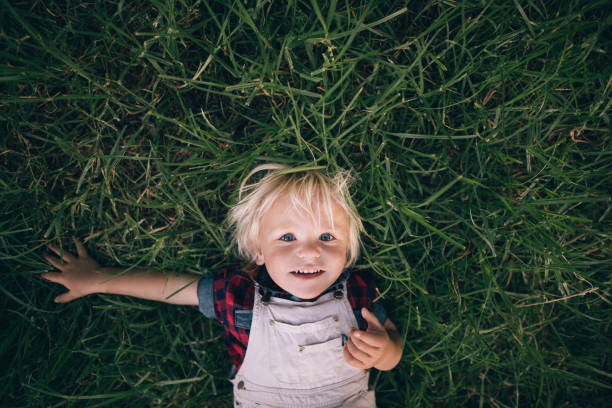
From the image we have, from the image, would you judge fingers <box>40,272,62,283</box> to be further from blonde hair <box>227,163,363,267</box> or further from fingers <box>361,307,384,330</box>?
fingers <box>361,307,384,330</box>

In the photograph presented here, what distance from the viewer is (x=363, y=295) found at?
5.37ft

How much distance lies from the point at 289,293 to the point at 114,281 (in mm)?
875

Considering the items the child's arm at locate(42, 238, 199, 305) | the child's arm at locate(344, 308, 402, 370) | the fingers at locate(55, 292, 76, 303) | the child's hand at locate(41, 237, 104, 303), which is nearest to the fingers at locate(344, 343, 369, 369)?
the child's arm at locate(344, 308, 402, 370)

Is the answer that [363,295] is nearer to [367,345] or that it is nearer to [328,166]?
[367,345]

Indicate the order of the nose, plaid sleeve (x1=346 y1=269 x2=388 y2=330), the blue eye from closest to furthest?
1. the nose
2. the blue eye
3. plaid sleeve (x1=346 y1=269 x2=388 y2=330)

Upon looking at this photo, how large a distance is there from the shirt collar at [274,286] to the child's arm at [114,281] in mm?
324

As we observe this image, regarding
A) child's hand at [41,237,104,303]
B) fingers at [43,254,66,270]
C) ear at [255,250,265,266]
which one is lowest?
ear at [255,250,265,266]

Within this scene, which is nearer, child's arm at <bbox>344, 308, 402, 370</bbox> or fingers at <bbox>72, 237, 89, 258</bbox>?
child's arm at <bbox>344, 308, 402, 370</bbox>

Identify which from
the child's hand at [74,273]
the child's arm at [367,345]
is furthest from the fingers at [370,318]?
the child's hand at [74,273]

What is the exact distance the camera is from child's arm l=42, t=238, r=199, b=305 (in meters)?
1.61

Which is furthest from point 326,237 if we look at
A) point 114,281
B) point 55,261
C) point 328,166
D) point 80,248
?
point 55,261

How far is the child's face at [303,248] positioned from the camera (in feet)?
4.51

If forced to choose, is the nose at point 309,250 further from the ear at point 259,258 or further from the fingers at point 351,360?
the fingers at point 351,360

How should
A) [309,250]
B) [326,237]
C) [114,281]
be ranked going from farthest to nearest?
[114,281], [326,237], [309,250]
